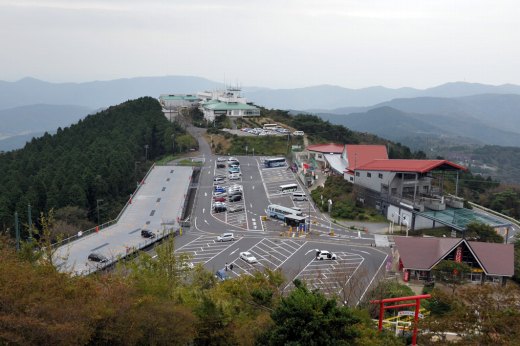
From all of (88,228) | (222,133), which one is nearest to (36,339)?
(88,228)

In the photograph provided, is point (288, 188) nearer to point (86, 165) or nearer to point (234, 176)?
point (234, 176)

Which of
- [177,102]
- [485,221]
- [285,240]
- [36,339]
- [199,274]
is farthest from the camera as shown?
[177,102]

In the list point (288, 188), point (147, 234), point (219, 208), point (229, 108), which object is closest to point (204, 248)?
point (147, 234)

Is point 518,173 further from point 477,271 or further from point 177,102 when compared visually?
point 477,271

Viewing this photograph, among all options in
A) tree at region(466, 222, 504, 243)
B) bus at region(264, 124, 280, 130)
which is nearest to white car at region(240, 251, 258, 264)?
tree at region(466, 222, 504, 243)

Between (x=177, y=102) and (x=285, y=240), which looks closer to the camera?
(x=285, y=240)

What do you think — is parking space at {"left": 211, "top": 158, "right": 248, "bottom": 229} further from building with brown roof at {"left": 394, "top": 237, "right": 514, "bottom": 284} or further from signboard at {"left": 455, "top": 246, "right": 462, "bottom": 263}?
signboard at {"left": 455, "top": 246, "right": 462, "bottom": 263}
